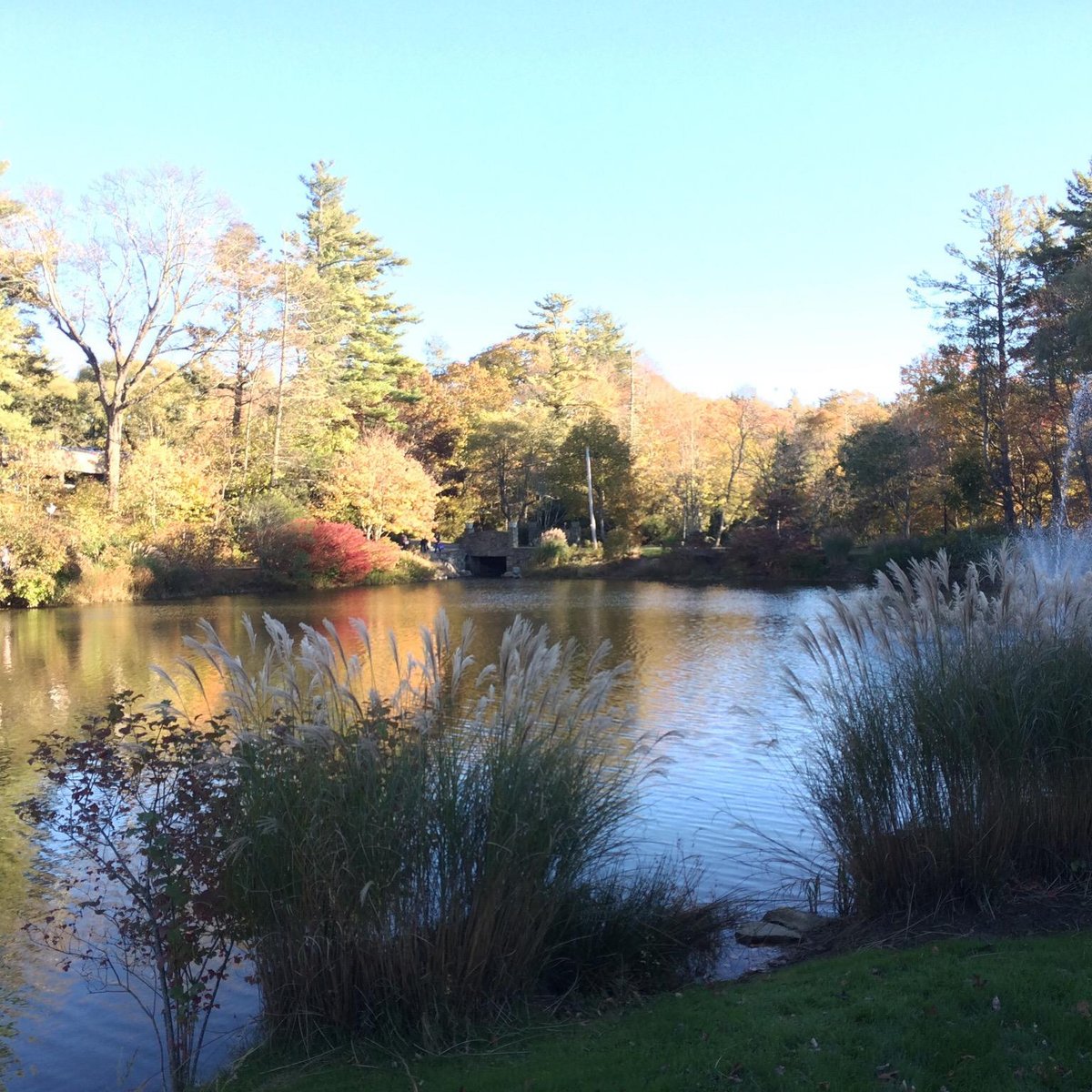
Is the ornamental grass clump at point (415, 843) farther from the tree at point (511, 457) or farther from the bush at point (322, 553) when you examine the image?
the tree at point (511, 457)

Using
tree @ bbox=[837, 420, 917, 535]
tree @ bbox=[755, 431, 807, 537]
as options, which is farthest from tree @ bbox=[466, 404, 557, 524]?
tree @ bbox=[837, 420, 917, 535]

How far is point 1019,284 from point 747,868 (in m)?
32.2

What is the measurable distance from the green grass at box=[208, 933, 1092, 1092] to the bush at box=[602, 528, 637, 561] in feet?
128

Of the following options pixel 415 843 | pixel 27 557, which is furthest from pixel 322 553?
pixel 415 843

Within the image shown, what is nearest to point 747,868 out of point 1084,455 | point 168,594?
point 1084,455

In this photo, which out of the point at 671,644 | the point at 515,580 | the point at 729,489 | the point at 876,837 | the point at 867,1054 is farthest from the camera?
the point at 729,489

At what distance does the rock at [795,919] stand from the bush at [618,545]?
1483 inches

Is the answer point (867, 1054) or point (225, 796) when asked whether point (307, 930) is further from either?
point (867, 1054)

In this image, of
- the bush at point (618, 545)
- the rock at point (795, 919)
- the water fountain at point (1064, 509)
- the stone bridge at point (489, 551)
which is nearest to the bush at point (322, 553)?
the stone bridge at point (489, 551)

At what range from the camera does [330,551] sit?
35500 millimetres

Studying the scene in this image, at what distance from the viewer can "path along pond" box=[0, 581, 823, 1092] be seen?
4547 millimetres

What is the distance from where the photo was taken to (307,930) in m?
3.68

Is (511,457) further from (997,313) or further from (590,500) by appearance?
(997,313)

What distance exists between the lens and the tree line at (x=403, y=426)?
30781 mm
